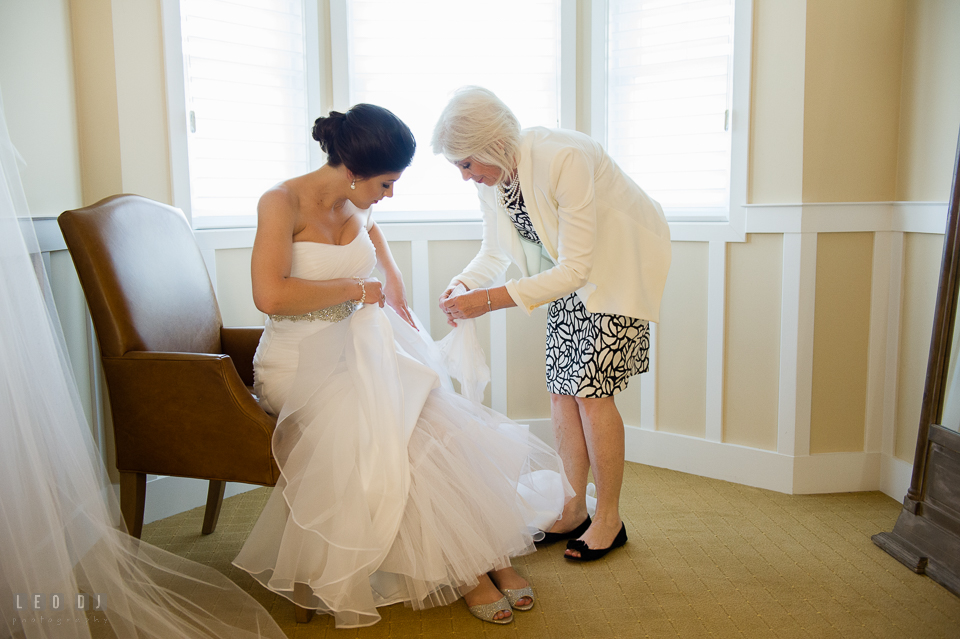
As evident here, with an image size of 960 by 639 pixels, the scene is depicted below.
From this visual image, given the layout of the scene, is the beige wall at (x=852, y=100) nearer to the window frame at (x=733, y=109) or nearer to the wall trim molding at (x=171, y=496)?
the window frame at (x=733, y=109)

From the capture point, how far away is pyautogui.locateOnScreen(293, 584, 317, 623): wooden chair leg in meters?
1.91

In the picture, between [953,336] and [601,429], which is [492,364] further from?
[953,336]

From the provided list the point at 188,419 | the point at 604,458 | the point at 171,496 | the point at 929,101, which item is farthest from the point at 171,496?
the point at 929,101

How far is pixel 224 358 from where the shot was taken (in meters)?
1.93

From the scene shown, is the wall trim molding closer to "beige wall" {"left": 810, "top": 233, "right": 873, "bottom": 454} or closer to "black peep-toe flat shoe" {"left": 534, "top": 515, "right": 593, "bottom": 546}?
"black peep-toe flat shoe" {"left": 534, "top": 515, "right": 593, "bottom": 546}

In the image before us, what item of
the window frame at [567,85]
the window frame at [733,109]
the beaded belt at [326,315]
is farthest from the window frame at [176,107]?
the window frame at [733,109]

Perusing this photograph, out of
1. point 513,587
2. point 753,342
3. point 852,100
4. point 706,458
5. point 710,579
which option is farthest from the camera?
point 706,458

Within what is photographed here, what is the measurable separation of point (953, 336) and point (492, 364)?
1747mm

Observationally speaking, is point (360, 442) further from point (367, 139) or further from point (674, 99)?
point (674, 99)

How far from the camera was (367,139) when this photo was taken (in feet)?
6.43

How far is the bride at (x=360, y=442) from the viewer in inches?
72.2

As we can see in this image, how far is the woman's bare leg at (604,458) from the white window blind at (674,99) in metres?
1.13

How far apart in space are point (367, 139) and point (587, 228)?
653 mm

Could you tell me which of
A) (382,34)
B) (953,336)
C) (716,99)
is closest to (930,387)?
(953,336)
